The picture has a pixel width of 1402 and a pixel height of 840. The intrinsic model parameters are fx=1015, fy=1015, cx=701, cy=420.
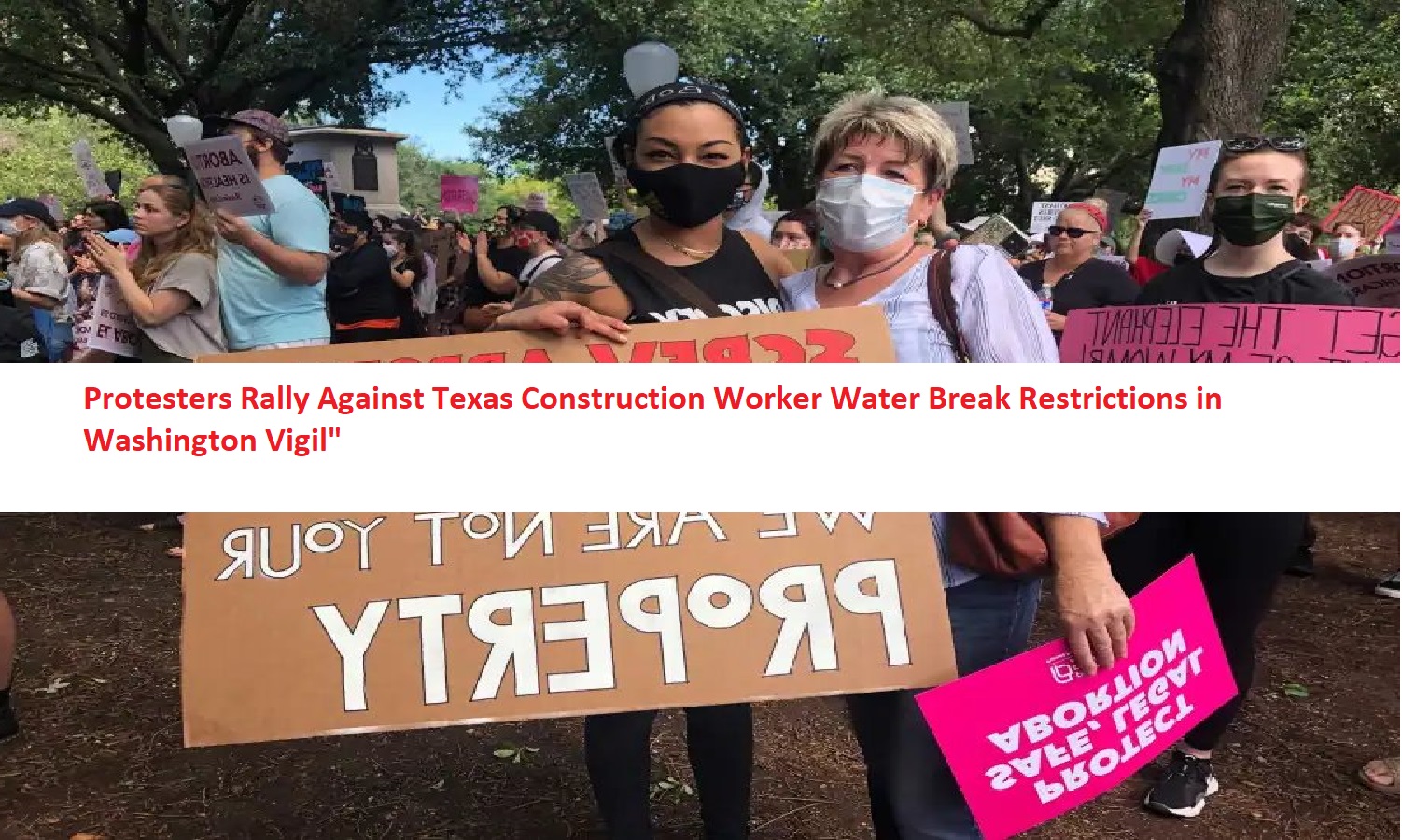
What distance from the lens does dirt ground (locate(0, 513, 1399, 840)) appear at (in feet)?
9.63

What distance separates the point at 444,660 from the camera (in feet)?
5.70

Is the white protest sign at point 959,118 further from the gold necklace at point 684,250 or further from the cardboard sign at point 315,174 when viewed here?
the cardboard sign at point 315,174

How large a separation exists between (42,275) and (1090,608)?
8326 millimetres

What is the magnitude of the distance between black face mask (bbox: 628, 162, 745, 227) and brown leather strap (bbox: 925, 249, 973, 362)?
452 mm

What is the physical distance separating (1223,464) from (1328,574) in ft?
11.8

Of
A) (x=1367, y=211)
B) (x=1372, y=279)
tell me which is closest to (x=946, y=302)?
(x=1372, y=279)

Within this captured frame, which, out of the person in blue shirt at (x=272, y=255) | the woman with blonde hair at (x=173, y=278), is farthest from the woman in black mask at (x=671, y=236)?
the woman with blonde hair at (x=173, y=278)

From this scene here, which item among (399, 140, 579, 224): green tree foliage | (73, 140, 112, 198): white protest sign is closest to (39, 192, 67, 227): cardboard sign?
(73, 140, 112, 198): white protest sign

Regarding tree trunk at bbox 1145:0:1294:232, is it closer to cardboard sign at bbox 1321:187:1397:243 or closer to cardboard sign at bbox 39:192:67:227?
cardboard sign at bbox 1321:187:1397:243

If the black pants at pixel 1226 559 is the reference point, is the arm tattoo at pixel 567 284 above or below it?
above

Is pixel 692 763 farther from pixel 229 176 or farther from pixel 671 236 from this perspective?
pixel 229 176

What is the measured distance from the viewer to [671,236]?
6.68 feet

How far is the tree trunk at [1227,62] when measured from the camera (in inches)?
309

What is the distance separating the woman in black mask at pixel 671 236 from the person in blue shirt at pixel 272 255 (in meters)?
2.24
